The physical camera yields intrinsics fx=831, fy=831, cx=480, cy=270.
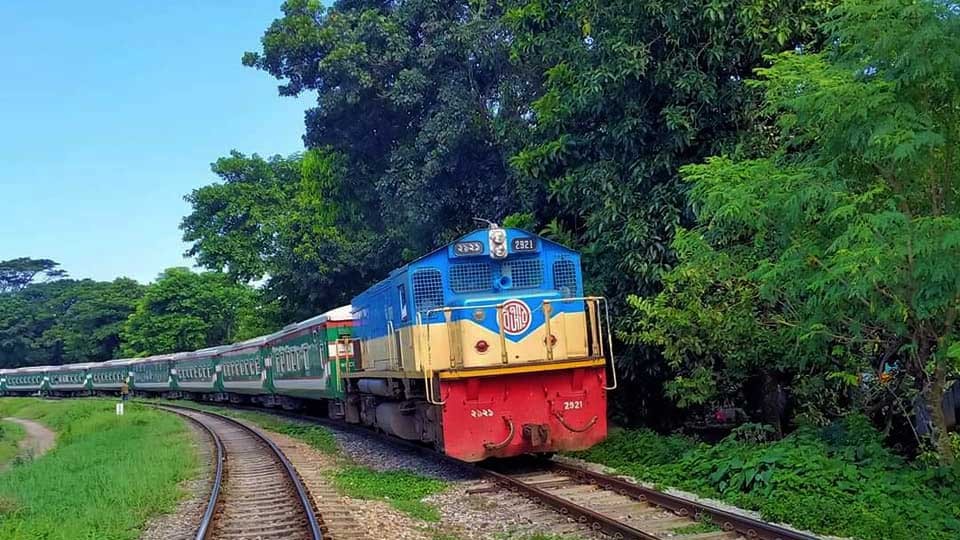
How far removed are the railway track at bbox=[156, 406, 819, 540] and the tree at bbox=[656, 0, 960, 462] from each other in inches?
89.0

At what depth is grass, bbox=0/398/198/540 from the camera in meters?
9.52

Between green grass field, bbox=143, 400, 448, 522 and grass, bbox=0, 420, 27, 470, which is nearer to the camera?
green grass field, bbox=143, 400, 448, 522

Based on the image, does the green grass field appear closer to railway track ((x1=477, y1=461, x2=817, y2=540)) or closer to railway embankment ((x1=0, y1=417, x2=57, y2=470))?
railway track ((x1=477, y1=461, x2=817, y2=540))

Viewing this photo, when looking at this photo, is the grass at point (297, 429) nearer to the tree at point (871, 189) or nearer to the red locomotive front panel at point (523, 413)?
the red locomotive front panel at point (523, 413)

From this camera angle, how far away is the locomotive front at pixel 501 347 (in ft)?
34.0

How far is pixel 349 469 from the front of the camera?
41.1 feet

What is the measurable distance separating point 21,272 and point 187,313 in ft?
135

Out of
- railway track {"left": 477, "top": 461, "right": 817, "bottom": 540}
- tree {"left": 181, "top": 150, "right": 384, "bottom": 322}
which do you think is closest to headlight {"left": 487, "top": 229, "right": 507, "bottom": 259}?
railway track {"left": 477, "top": 461, "right": 817, "bottom": 540}

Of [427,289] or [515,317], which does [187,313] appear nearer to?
[427,289]

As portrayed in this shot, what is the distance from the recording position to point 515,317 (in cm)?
1070

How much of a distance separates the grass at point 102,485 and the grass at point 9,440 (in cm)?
288

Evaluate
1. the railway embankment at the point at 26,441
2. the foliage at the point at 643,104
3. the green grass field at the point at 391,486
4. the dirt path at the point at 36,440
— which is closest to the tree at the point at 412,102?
the foliage at the point at 643,104

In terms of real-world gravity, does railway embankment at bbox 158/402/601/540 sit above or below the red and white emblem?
below

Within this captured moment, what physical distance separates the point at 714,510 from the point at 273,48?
1947 cm
